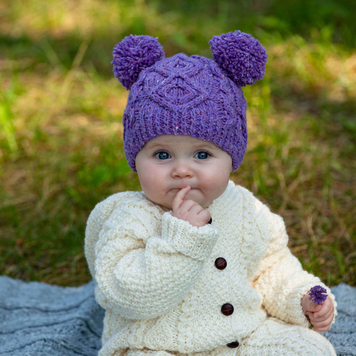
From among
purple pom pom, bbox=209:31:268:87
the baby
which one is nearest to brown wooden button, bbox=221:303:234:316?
the baby

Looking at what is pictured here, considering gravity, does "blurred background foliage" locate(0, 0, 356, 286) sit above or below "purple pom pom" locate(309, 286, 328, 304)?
above

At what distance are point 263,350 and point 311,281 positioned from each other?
300mm

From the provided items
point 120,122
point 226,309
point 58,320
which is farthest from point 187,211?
point 120,122

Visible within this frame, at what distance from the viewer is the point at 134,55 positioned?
5.14 feet

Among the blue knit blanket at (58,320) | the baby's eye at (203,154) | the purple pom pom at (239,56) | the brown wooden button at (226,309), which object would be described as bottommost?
the blue knit blanket at (58,320)

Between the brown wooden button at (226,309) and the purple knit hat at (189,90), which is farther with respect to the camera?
the brown wooden button at (226,309)

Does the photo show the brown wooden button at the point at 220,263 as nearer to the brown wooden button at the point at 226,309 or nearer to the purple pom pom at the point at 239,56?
the brown wooden button at the point at 226,309

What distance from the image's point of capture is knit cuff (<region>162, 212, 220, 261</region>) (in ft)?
4.50

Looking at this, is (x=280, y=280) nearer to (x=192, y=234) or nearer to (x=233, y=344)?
(x=233, y=344)

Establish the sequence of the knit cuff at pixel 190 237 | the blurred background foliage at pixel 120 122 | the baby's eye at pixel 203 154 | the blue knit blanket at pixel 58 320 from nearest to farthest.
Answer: the knit cuff at pixel 190 237
the baby's eye at pixel 203 154
the blue knit blanket at pixel 58 320
the blurred background foliage at pixel 120 122

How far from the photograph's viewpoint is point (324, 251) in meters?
2.39

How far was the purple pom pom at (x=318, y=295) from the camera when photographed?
1521mm

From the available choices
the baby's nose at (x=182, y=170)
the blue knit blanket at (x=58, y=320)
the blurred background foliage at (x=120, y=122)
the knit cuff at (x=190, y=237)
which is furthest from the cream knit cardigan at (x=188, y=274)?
the blurred background foliage at (x=120, y=122)

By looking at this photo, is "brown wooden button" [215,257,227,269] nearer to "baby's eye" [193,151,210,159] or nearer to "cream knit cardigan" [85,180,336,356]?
"cream knit cardigan" [85,180,336,356]
